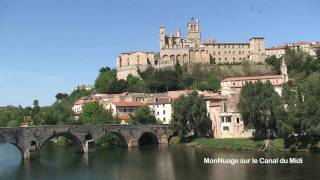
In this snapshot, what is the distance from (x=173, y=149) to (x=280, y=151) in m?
16.8

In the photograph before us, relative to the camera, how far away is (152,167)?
52.4 metres

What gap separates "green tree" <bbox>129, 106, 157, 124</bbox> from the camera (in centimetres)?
8894

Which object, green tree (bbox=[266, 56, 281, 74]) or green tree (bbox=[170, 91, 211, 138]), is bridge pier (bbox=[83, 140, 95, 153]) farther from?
green tree (bbox=[266, 56, 281, 74])

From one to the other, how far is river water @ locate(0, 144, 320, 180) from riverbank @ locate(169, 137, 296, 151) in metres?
2.22

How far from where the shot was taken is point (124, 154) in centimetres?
6681

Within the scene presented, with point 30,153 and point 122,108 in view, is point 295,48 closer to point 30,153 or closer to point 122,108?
point 122,108

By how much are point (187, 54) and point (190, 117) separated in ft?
184

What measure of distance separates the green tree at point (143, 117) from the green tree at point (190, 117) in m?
10.9

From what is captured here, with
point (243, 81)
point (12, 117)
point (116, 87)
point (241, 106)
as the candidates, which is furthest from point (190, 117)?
point (12, 117)

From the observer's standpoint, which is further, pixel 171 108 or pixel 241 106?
pixel 171 108

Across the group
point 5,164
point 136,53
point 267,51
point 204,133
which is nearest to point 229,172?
point 5,164

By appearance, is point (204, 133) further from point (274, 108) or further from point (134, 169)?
point (134, 169)

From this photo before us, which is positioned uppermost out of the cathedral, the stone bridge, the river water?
the cathedral

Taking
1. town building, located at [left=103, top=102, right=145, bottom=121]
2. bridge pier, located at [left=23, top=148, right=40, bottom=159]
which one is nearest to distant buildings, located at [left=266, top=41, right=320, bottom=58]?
town building, located at [left=103, top=102, right=145, bottom=121]
